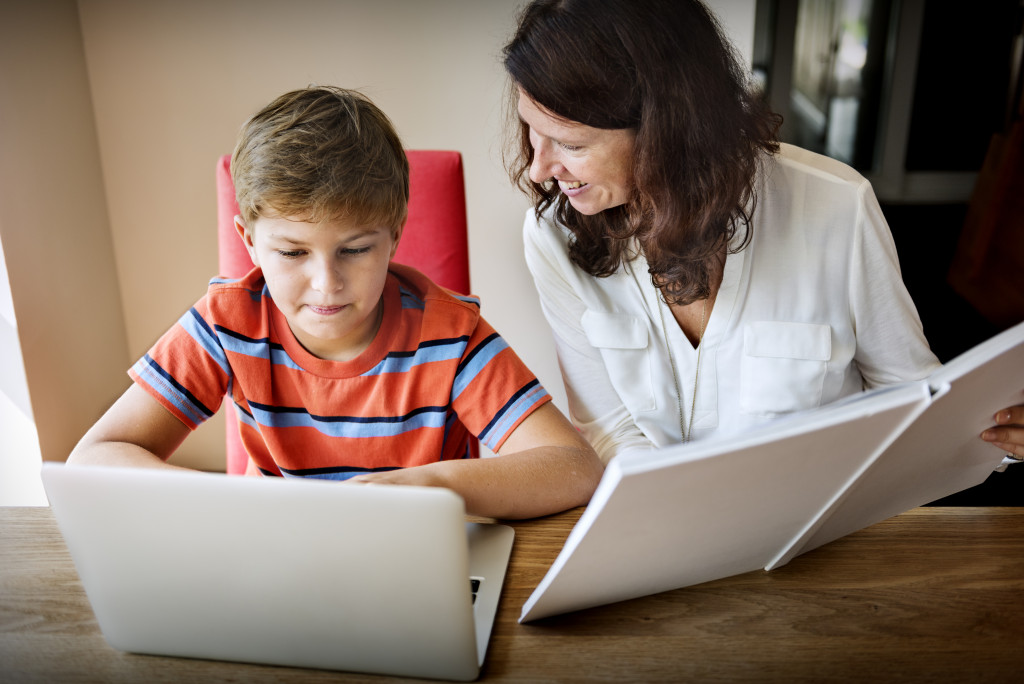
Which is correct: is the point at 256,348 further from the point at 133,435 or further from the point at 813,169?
the point at 813,169

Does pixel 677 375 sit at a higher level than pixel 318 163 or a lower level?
lower

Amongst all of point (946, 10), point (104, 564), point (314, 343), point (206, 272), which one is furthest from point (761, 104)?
point (946, 10)

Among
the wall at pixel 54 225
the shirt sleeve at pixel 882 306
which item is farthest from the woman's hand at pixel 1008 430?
the wall at pixel 54 225

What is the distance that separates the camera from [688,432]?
1314 mm

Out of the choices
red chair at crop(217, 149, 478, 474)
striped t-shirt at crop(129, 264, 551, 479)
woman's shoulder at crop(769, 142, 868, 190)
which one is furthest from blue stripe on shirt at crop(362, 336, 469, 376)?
woman's shoulder at crop(769, 142, 868, 190)

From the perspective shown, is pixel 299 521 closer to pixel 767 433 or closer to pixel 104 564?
pixel 104 564

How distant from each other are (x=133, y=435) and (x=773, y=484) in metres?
0.71

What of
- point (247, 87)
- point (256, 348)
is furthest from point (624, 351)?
point (247, 87)

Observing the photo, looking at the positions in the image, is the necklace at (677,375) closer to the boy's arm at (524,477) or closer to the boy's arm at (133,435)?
the boy's arm at (524,477)

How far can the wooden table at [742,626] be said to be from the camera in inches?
27.5

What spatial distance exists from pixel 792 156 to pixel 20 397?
4.97 ft

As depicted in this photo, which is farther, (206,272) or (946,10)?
(946,10)

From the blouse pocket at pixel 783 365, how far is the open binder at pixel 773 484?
381 mm

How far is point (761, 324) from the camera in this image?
1.23 metres
